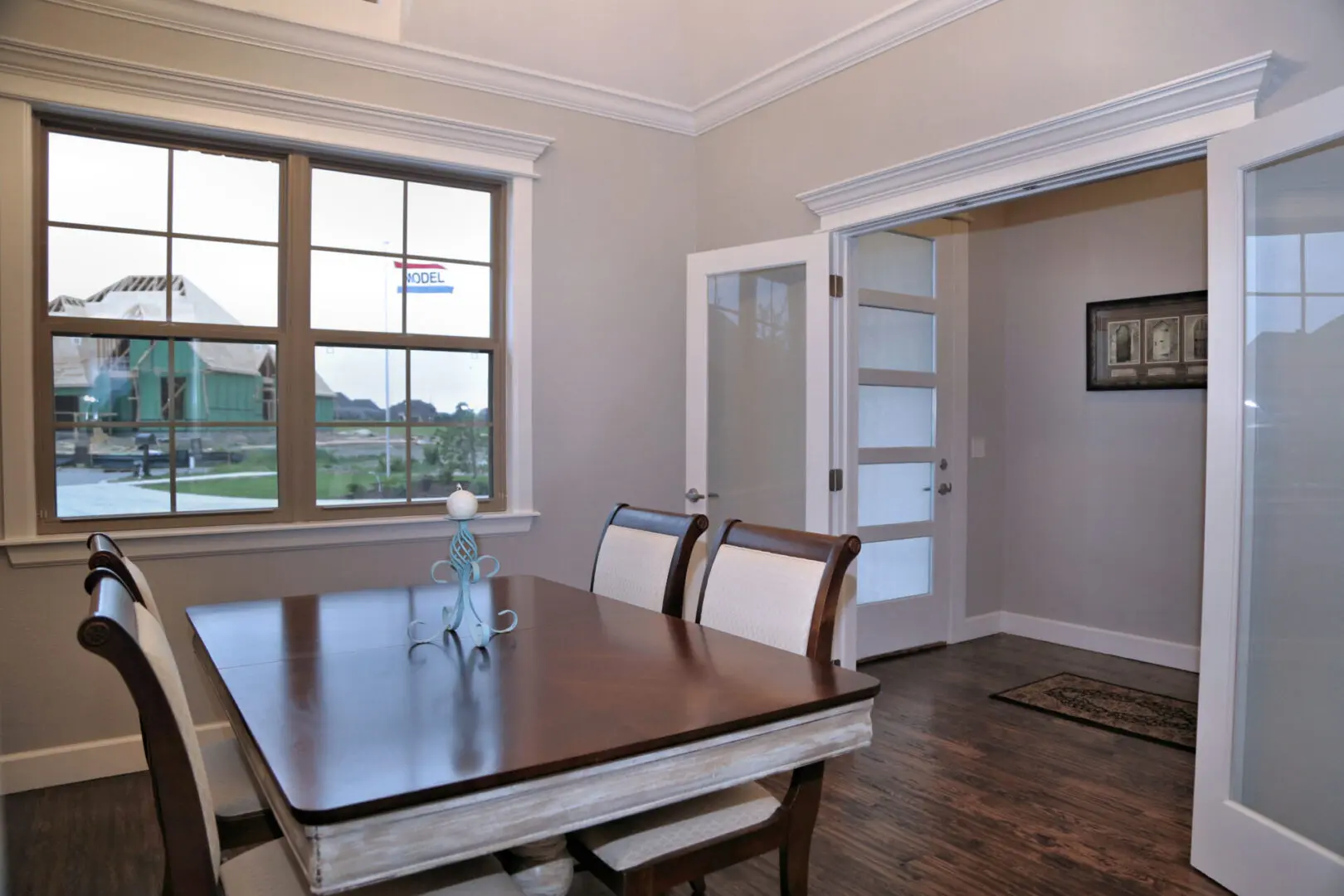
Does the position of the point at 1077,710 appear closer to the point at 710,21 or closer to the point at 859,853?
the point at 859,853

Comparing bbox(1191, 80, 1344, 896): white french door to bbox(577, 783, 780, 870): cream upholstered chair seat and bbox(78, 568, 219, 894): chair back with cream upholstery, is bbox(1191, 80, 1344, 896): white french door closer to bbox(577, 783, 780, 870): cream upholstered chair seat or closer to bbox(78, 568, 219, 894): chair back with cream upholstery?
bbox(577, 783, 780, 870): cream upholstered chair seat

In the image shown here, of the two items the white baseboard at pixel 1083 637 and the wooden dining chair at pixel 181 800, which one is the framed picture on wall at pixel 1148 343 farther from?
the wooden dining chair at pixel 181 800

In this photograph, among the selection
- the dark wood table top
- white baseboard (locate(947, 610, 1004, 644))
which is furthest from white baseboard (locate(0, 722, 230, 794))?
white baseboard (locate(947, 610, 1004, 644))

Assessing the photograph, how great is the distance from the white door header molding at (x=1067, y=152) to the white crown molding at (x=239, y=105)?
4.83 ft

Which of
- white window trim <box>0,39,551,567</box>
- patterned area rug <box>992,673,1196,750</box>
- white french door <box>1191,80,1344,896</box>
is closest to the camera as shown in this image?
white french door <box>1191,80,1344,896</box>

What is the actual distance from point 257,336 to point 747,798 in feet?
8.84

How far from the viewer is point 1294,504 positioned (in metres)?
2.29

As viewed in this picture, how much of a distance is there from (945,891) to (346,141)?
3.38 m

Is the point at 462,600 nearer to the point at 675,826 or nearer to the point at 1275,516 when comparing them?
the point at 675,826

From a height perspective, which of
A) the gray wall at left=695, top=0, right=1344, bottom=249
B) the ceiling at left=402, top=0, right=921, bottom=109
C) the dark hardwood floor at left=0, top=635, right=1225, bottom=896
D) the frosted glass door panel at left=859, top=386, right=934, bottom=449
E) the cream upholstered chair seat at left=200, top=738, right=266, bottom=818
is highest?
the ceiling at left=402, top=0, right=921, bottom=109

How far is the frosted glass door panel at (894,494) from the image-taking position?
15.0 ft

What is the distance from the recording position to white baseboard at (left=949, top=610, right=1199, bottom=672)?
452 cm

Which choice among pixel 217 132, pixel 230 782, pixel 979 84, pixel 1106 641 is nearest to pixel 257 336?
pixel 217 132

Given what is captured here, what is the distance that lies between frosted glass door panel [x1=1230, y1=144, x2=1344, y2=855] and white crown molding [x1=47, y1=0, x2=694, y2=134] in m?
2.73
